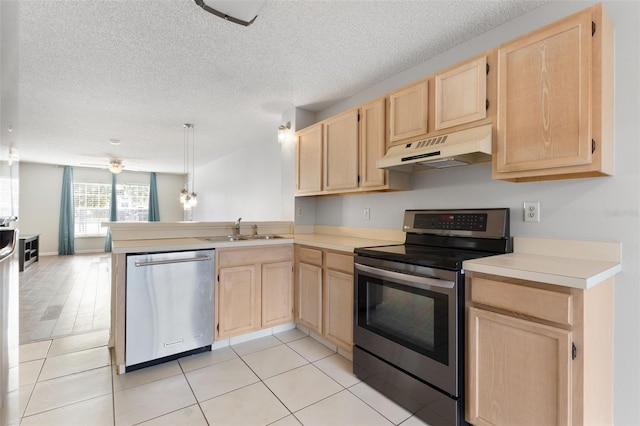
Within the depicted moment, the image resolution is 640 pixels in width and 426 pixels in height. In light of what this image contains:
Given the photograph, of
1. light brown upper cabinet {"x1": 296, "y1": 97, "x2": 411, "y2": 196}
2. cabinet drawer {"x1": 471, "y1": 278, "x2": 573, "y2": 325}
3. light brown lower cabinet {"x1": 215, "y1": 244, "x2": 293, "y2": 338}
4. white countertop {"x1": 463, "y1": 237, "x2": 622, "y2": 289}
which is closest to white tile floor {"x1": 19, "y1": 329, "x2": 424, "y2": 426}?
light brown lower cabinet {"x1": 215, "y1": 244, "x2": 293, "y2": 338}

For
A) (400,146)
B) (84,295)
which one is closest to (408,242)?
(400,146)

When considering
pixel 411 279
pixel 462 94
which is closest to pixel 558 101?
pixel 462 94

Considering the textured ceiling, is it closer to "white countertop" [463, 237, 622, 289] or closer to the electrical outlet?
the electrical outlet

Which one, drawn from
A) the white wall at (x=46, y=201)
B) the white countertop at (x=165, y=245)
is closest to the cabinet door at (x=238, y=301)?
the white countertop at (x=165, y=245)

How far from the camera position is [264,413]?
5.78 ft

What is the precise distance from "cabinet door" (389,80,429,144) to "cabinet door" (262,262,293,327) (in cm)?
153

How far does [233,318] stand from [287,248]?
2.58 feet

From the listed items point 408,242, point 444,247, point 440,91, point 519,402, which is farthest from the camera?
point 408,242

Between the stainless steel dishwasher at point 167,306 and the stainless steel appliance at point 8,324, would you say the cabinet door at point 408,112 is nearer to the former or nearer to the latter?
the stainless steel dishwasher at point 167,306

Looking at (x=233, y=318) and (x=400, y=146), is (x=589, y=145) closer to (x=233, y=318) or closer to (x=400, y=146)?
(x=400, y=146)

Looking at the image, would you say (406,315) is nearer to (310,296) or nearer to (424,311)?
(424,311)

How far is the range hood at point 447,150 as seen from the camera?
68.1 inches

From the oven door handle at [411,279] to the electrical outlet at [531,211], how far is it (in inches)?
28.9

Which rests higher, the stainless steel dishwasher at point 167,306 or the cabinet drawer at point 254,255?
the cabinet drawer at point 254,255
